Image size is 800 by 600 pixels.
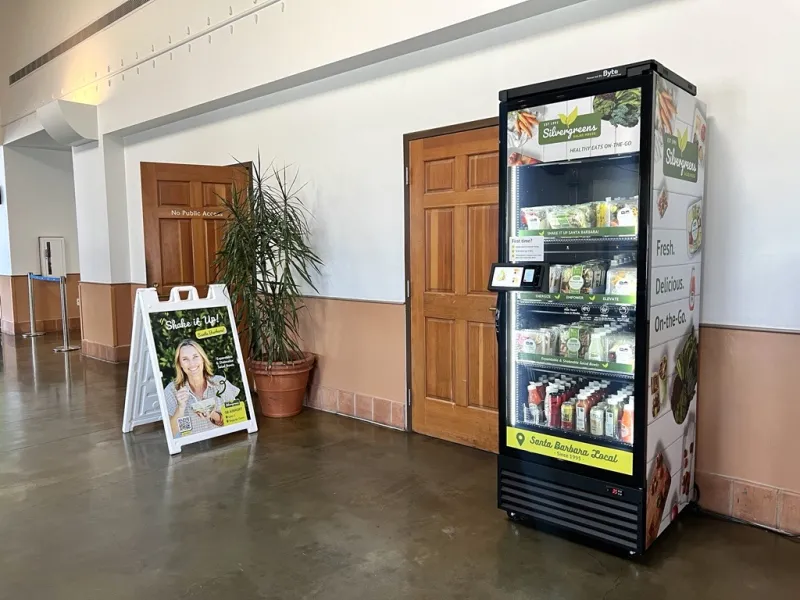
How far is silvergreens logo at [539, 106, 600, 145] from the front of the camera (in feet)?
8.73

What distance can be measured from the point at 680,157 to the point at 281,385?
3311 mm

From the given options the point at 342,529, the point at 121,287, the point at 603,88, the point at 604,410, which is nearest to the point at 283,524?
the point at 342,529

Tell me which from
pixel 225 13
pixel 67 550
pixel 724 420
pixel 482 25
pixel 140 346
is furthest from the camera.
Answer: pixel 225 13

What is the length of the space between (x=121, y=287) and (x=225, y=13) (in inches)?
144

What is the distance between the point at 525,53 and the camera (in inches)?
145

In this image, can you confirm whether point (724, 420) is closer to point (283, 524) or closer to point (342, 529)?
point (342, 529)

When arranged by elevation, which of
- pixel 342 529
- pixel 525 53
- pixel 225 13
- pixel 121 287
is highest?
pixel 225 13

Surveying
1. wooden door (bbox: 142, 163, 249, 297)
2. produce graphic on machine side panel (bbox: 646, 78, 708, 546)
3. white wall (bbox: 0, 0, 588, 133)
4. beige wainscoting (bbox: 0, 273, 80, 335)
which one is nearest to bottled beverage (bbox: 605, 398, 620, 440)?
produce graphic on machine side panel (bbox: 646, 78, 708, 546)

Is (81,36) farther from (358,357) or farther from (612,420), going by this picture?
(612,420)

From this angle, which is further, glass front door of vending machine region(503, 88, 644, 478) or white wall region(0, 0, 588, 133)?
white wall region(0, 0, 588, 133)

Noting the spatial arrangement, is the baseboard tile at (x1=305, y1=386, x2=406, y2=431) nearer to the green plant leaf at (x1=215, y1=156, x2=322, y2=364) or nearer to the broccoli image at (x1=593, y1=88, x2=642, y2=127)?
the green plant leaf at (x1=215, y1=156, x2=322, y2=364)

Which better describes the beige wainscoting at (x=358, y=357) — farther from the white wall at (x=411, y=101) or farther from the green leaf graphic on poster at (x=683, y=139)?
the green leaf graphic on poster at (x=683, y=139)

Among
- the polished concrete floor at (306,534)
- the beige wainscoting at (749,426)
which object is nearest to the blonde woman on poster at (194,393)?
the polished concrete floor at (306,534)

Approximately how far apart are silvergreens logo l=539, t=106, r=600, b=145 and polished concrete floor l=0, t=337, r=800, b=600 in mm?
1832
